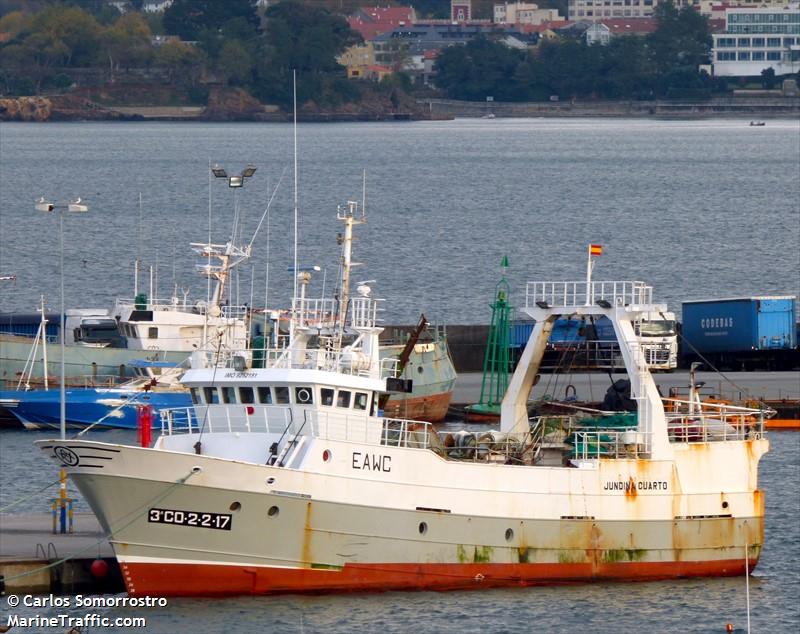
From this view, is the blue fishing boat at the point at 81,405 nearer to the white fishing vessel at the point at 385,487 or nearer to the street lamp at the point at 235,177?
the street lamp at the point at 235,177

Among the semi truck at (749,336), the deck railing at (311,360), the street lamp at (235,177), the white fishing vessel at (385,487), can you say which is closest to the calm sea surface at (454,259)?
the white fishing vessel at (385,487)

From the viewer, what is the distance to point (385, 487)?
39.3m

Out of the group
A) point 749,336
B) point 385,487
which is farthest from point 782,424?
point 385,487

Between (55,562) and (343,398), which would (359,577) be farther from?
(55,562)

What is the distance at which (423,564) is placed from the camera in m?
40.1

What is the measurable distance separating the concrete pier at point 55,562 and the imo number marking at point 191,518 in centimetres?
189

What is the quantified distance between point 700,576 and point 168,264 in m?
72.9

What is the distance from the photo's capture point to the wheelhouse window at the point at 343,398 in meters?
40.2

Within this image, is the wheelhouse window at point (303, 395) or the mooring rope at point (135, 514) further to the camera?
the wheelhouse window at point (303, 395)

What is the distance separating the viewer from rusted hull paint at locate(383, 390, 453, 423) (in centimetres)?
6234

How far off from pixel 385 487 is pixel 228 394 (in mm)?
3832

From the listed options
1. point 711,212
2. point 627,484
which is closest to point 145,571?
point 627,484

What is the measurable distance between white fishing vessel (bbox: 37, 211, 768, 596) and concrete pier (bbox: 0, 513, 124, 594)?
55.0 inches

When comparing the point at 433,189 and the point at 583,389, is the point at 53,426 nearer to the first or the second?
the point at 583,389
